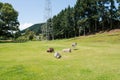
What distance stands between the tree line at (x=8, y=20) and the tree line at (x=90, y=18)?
25267 mm

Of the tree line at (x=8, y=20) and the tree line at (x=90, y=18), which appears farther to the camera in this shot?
the tree line at (x=90, y=18)

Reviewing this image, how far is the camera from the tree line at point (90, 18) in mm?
90125

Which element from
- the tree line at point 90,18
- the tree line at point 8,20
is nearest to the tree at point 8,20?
the tree line at point 8,20

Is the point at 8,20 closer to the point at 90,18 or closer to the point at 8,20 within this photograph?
the point at 8,20

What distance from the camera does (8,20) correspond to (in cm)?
8181

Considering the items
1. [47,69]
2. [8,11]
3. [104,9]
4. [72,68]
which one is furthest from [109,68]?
[104,9]

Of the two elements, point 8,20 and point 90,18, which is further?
point 90,18

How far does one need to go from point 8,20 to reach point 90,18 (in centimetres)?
3175

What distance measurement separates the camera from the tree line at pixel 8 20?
81.1m

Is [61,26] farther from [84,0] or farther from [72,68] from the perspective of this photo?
[72,68]

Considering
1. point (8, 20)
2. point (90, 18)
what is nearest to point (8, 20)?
point (8, 20)

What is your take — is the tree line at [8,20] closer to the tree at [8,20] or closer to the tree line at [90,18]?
the tree at [8,20]

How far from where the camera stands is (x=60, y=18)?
398 feet

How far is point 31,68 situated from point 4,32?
2610 inches
